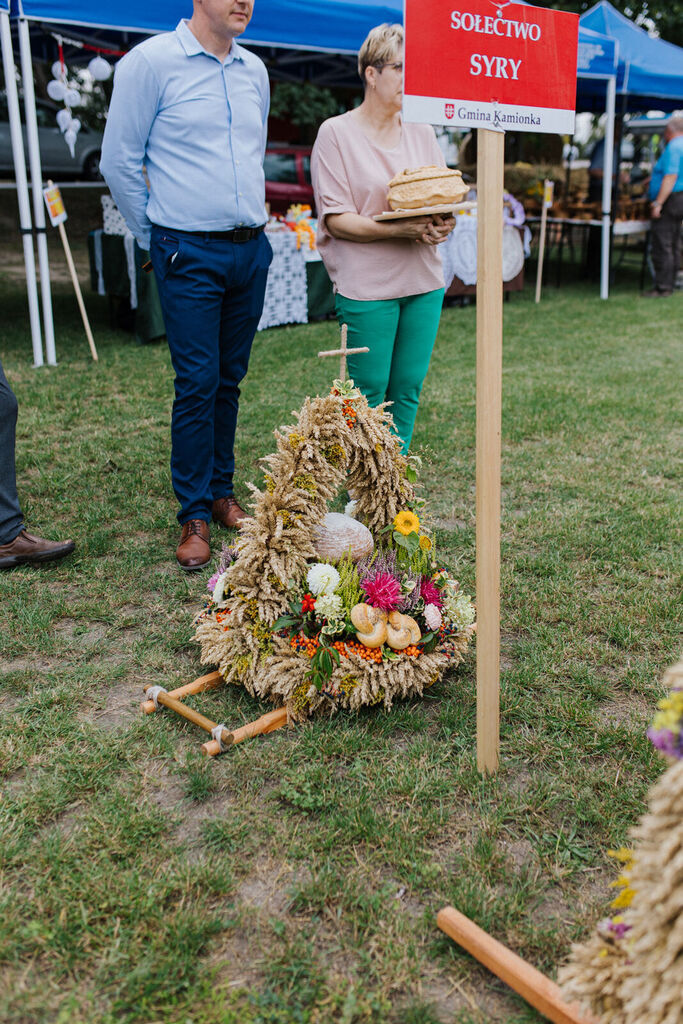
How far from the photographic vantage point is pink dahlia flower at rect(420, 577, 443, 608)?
8.79 feet

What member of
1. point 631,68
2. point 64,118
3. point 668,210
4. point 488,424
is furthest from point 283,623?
point 668,210

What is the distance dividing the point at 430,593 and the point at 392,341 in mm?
1177

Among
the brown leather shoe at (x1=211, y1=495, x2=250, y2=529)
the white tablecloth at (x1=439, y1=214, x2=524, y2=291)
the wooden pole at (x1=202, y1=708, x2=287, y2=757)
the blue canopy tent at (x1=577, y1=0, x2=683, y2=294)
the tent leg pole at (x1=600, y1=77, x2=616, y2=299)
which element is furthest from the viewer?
the blue canopy tent at (x1=577, y1=0, x2=683, y2=294)

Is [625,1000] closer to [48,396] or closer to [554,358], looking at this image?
[48,396]

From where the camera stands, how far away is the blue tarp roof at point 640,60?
33.5 feet

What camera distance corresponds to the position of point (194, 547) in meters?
3.40

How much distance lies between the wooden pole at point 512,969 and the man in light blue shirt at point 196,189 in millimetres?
1923

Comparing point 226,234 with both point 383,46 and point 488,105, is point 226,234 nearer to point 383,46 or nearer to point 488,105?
point 383,46

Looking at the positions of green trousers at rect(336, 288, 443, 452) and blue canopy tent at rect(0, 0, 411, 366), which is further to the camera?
blue canopy tent at rect(0, 0, 411, 366)

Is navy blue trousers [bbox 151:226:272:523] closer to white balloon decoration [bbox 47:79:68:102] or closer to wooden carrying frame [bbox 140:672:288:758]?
wooden carrying frame [bbox 140:672:288:758]

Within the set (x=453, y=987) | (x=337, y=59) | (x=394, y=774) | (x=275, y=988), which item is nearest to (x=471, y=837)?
(x=394, y=774)

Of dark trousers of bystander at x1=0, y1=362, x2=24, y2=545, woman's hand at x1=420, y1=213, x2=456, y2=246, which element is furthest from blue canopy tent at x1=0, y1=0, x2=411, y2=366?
woman's hand at x1=420, y1=213, x2=456, y2=246

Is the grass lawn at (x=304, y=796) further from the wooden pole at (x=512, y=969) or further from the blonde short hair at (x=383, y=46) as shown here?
the blonde short hair at (x=383, y=46)

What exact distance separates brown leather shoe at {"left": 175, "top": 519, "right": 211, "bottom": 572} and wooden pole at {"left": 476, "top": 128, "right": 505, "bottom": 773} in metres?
1.53
